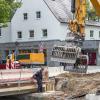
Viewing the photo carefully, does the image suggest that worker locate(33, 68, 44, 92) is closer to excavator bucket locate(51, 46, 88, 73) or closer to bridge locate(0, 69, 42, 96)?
bridge locate(0, 69, 42, 96)

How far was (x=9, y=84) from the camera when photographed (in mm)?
21781

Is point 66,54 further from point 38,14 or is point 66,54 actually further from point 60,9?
point 60,9

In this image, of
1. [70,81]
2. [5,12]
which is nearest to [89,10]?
[5,12]

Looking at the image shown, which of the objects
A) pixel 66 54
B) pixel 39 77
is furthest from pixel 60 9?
pixel 66 54

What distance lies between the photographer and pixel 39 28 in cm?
5472

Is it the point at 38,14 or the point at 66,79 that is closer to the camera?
the point at 66,79

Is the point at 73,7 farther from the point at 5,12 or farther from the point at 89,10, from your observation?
the point at 89,10

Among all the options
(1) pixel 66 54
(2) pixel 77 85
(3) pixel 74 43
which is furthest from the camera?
(2) pixel 77 85

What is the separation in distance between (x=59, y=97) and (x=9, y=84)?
2745mm

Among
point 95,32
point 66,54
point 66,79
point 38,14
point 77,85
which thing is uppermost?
point 38,14

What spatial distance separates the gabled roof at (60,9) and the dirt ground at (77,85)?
1067 inches

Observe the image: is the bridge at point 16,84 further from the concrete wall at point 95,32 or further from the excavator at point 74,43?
the concrete wall at point 95,32

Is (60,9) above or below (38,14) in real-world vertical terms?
above

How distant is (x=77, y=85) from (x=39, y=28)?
3128 centimetres
